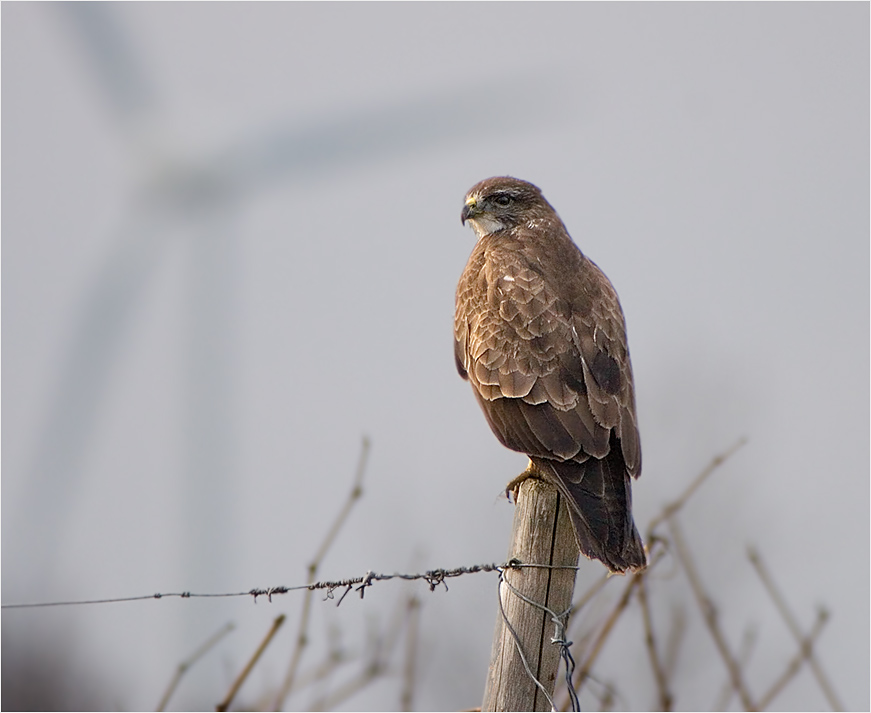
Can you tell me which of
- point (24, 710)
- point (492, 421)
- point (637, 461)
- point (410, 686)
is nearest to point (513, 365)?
point (492, 421)

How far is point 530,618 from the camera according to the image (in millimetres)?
3816

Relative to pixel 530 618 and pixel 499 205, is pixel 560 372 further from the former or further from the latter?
pixel 499 205

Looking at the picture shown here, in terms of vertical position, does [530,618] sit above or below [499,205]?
below

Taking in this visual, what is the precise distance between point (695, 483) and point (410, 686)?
156 cm

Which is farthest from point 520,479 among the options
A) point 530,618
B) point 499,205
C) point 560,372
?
point 499,205

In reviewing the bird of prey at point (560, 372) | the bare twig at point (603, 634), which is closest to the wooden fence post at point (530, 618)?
the bird of prey at point (560, 372)

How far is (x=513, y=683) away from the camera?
12.5 ft

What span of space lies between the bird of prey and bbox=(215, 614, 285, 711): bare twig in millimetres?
1146

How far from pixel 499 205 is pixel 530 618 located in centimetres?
339

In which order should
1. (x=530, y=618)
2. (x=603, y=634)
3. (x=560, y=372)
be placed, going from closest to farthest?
(x=530, y=618) → (x=603, y=634) → (x=560, y=372)

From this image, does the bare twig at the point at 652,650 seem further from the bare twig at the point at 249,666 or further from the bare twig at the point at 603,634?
the bare twig at the point at 249,666

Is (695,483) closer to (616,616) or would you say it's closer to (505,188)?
(616,616)

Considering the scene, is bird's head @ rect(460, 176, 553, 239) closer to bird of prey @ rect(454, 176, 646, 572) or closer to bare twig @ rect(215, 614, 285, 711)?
bird of prey @ rect(454, 176, 646, 572)

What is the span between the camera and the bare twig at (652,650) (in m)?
4.84
